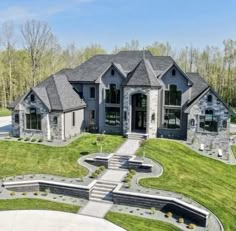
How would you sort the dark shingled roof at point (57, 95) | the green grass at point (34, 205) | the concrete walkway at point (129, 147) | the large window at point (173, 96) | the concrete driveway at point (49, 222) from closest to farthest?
1. the concrete driveway at point (49, 222)
2. the green grass at point (34, 205)
3. the concrete walkway at point (129, 147)
4. the dark shingled roof at point (57, 95)
5. the large window at point (173, 96)

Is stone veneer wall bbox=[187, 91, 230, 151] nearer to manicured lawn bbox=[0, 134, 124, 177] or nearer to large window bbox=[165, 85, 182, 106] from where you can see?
large window bbox=[165, 85, 182, 106]

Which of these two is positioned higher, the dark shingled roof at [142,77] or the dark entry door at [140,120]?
the dark shingled roof at [142,77]

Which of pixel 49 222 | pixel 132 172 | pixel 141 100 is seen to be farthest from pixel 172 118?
pixel 49 222

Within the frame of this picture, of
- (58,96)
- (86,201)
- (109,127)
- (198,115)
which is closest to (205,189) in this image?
(86,201)

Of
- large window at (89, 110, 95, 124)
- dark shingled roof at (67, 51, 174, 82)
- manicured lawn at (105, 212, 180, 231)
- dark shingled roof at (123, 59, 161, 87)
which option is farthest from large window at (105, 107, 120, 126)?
manicured lawn at (105, 212, 180, 231)

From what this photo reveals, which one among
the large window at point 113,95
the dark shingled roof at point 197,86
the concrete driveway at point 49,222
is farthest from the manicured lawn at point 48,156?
the dark shingled roof at point 197,86

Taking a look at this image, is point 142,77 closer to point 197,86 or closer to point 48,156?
point 197,86

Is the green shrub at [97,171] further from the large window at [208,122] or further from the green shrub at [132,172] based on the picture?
the large window at [208,122]
